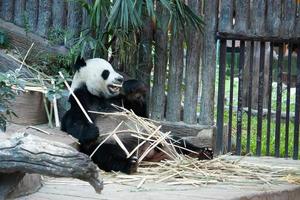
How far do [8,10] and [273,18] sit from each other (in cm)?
310

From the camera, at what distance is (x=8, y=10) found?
8125 millimetres

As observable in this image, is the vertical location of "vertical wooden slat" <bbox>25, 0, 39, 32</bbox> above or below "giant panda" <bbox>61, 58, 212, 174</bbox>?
above

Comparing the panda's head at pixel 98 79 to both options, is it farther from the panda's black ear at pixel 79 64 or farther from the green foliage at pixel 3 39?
the green foliage at pixel 3 39

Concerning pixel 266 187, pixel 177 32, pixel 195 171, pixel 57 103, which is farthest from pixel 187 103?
pixel 266 187

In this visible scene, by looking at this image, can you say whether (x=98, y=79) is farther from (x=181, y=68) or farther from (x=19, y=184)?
(x=19, y=184)

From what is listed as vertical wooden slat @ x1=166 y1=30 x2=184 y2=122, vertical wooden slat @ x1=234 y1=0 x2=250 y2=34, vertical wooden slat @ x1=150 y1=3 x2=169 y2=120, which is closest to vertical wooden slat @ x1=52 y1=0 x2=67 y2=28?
vertical wooden slat @ x1=150 y1=3 x2=169 y2=120

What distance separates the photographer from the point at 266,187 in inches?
210

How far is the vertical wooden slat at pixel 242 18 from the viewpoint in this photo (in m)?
7.53

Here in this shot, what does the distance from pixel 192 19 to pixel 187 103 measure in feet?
Result: 3.20

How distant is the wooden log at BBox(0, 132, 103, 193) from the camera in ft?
12.1

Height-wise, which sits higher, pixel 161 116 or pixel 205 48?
pixel 205 48

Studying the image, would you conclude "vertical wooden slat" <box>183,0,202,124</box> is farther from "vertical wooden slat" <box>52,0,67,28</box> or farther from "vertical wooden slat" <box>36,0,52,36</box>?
"vertical wooden slat" <box>36,0,52,36</box>

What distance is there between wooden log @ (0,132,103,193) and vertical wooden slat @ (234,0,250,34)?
414 centimetres

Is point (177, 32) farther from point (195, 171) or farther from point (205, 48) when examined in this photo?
point (195, 171)
